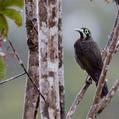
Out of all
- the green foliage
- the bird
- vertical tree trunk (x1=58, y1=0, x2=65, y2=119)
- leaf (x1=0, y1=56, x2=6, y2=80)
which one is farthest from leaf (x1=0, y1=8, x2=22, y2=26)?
the bird

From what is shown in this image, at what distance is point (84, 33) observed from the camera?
612 centimetres

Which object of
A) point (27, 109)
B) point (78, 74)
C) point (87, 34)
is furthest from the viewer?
point (78, 74)

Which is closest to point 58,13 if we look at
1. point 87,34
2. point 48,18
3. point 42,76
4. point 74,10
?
point 48,18

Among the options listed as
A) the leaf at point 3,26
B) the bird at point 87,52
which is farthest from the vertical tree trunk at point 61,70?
the bird at point 87,52

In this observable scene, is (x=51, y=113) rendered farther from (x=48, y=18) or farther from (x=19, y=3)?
(x=19, y=3)

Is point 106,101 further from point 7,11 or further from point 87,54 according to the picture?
point 87,54

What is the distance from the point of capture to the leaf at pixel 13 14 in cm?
407

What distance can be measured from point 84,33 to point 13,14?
2064mm

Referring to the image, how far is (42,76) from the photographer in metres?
3.68

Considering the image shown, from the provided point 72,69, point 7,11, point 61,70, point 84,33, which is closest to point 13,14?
point 7,11

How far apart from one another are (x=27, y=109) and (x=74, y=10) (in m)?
30.6

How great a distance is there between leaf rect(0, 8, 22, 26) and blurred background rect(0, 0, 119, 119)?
19.1ft

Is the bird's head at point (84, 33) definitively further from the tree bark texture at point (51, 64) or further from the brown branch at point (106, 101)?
the brown branch at point (106, 101)

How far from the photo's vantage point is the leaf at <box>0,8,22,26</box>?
4.07 metres
